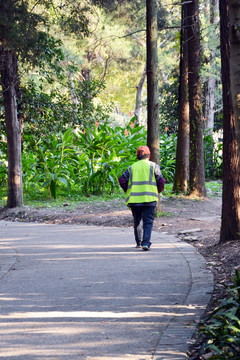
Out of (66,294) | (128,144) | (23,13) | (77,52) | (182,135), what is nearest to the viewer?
(66,294)

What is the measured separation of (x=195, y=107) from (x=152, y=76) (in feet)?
13.6

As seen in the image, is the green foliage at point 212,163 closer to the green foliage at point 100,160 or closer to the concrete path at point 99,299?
the green foliage at point 100,160

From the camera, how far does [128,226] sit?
1359cm

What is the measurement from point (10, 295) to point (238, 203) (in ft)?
13.8

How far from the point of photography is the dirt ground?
8.70 meters

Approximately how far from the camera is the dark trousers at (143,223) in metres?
9.78

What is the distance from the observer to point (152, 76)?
14156 mm

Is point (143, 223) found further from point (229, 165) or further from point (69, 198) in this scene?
point (69, 198)

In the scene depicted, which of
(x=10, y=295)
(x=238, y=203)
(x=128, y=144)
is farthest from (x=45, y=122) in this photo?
(x=10, y=295)

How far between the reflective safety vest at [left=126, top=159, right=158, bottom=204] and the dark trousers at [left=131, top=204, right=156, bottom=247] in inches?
7.2

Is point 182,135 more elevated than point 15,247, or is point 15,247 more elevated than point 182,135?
point 182,135

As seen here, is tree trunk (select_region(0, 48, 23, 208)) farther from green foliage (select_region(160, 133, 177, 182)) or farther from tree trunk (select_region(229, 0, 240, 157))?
tree trunk (select_region(229, 0, 240, 157))

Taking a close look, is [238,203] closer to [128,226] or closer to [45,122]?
[128,226]

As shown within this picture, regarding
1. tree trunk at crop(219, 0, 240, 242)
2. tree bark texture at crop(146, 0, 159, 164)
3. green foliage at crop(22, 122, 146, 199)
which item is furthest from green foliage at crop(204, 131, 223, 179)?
tree trunk at crop(219, 0, 240, 242)
